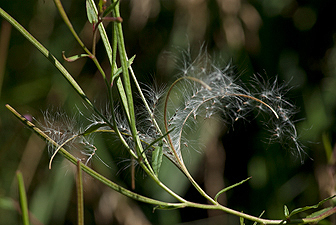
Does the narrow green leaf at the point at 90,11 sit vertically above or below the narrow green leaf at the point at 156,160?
above

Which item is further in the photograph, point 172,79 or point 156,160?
point 172,79

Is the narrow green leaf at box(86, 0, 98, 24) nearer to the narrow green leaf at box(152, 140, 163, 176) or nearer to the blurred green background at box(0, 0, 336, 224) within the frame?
the narrow green leaf at box(152, 140, 163, 176)

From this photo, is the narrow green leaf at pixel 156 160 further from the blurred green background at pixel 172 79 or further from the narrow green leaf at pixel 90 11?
Result: the blurred green background at pixel 172 79

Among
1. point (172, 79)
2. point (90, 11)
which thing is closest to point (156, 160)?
point (90, 11)

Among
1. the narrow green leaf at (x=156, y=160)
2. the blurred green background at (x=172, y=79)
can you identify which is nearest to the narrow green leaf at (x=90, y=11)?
the narrow green leaf at (x=156, y=160)

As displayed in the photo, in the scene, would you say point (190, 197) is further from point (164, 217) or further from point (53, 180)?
point (53, 180)

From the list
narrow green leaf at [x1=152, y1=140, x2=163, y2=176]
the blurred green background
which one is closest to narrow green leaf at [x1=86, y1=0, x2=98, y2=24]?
narrow green leaf at [x1=152, y1=140, x2=163, y2=176]

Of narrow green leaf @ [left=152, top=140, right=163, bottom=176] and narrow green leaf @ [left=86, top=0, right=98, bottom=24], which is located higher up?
narrow green leaf @ [left=86, top=0, right=98, bottom=24]

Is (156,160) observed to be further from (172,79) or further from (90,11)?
(172,79)

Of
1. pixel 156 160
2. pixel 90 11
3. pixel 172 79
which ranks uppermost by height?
pixel 172 79

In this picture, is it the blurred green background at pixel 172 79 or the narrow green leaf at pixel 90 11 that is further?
the blurred green background at pixel 172 79
